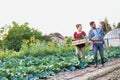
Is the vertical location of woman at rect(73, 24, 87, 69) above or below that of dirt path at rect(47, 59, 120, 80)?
above

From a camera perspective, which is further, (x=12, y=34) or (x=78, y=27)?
(x=12, y=34)

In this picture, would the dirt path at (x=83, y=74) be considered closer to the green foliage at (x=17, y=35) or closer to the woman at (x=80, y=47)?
the woman at (x=80, y=47)

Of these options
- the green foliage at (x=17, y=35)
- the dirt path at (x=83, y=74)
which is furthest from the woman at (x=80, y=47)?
the green foliage at (x=17, y=35)

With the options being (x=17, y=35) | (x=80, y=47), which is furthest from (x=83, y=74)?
(x=17, y=35)

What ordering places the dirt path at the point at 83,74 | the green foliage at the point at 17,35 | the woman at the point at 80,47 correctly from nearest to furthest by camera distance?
the dirt path at the point at 83,74 < the woman at the point at 80,47 < the green foliage at the point at 17,35

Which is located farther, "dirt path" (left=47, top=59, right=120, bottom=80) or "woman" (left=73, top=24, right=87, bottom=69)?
"woman" (left=73, top=24, right=87, bottom=69)

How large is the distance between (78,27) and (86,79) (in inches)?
146

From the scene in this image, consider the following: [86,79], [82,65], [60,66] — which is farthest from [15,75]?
[82,65]

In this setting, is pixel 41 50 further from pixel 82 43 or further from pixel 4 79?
pixel 4 79

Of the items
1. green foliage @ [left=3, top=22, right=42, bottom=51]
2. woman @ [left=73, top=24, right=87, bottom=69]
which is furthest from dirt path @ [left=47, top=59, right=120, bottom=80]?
green foliage @ [left=3, top=22, right=42, bottom=51]

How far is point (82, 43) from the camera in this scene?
43.0 ft

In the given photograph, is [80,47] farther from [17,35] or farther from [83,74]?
[17,35]

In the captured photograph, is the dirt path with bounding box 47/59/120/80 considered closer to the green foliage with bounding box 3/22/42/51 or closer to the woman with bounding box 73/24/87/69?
the woman with bounding box 73/24/87/69

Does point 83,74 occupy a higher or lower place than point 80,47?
lower
